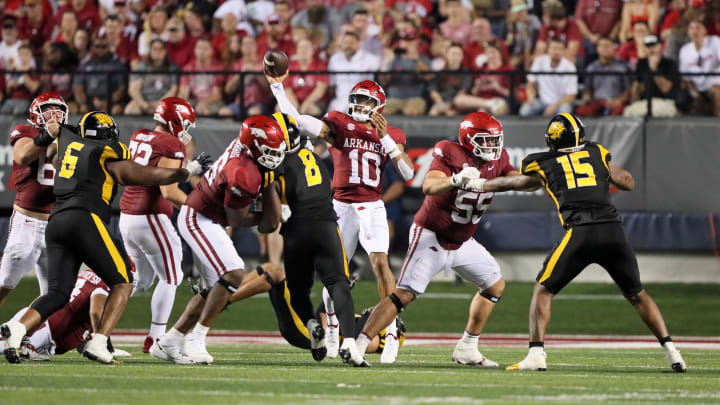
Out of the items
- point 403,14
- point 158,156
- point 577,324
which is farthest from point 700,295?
point 158,156

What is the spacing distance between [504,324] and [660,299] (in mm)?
2163

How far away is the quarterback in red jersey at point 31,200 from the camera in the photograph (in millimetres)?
8688

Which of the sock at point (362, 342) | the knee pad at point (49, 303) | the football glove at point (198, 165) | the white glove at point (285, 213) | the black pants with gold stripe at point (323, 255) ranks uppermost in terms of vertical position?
the football glove at point (198, 165)

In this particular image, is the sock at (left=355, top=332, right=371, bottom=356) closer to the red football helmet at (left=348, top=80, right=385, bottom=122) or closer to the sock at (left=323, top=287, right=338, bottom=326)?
the sock at (left=323, top=287, right=338, bottom=326)

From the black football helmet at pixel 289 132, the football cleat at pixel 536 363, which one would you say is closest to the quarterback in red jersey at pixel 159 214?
the black football helmet at pixel 289 132

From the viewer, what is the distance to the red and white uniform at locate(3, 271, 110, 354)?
8273 mm

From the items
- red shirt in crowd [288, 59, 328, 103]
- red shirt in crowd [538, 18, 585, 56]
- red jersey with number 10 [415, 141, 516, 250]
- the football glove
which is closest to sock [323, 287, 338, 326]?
red jersey with number 10 [415, 141, 516, 250]

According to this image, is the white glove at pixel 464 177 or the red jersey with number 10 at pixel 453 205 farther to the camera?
the red jersey with number 10 at pixel 453 205

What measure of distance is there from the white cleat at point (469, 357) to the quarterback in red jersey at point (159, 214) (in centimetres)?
222

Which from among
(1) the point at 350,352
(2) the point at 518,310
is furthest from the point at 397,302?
(2) the point at 518,310

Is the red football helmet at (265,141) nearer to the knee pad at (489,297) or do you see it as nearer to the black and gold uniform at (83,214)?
the black and gold uniform at (83,214)

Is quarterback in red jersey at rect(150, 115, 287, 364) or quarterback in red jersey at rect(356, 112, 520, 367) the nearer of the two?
quarterback in red jersey at rect(150, 115, 287, 364)

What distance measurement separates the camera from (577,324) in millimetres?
12852

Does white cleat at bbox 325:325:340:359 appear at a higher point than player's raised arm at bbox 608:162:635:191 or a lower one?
lower
